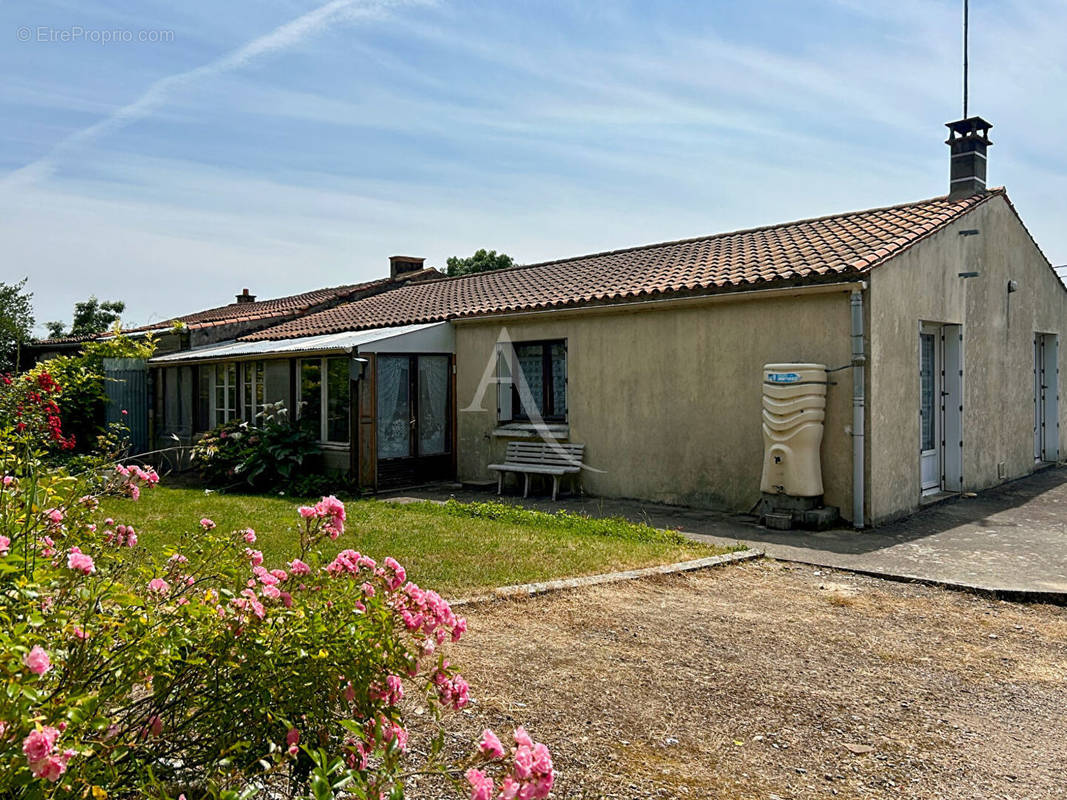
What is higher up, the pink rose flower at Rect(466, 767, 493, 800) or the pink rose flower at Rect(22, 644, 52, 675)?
the pink rose flower at Rect(22, 644, 52, 675)

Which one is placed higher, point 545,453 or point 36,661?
point 36,661

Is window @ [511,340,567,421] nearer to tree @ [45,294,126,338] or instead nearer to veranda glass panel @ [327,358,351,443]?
veranda glass panel @ [327,358,351,443]

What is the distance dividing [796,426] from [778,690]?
5.55 metres

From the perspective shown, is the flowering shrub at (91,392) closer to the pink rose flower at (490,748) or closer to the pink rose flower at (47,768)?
the pink rose flower at (47,768)

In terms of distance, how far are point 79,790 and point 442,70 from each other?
931 cm

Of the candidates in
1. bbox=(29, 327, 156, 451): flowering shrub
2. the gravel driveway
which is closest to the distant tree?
bbox=(29, 327, 156, 451): flowering shrub

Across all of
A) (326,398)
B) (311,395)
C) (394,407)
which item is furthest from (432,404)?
(311,395)

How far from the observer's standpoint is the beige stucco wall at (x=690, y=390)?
33.0 feet

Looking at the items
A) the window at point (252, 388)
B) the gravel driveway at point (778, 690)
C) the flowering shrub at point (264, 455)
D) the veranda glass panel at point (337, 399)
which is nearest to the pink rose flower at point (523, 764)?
the gravel driveway at point (778, 690)

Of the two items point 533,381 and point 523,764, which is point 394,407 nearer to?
point 533,381

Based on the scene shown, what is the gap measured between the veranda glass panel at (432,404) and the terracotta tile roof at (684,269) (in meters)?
0.98

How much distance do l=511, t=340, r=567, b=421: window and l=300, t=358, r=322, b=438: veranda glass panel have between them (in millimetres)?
3624

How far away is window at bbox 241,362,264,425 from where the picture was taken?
53.1 feet

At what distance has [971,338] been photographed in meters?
12.6
